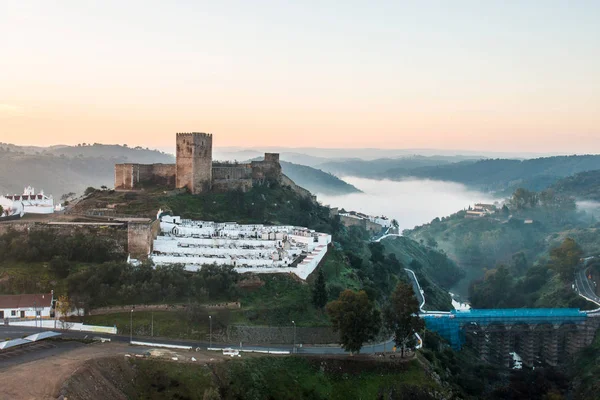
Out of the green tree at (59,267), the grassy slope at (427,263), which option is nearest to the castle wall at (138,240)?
the green tree at (59,267)

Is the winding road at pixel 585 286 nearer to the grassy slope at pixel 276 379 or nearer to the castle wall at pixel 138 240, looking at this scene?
the grassy slope at pixel 276 379

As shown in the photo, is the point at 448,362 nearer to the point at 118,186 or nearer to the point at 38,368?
the point at 38,368

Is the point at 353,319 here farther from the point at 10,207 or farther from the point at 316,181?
the point at 316,181

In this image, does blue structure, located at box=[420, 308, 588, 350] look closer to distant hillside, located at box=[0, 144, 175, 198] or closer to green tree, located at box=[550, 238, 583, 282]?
green tree, located at box=[550, 238, 583, 282]

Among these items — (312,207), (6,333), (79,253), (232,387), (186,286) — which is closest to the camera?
(232,387)

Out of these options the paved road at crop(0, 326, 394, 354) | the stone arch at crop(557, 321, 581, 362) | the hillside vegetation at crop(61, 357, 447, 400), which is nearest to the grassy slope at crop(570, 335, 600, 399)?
the stone arch at crop(557, 321, 581, 362)

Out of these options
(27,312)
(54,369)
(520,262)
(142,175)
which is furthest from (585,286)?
(54,369)

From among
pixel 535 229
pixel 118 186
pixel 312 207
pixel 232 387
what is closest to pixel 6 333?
pixel 232 387

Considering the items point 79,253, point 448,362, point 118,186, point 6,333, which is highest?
point 118,186
